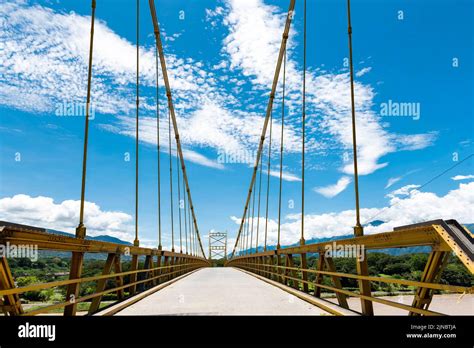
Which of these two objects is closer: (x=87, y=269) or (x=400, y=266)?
(x=87, y=269)

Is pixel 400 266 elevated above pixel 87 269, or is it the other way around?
pixel 87 269

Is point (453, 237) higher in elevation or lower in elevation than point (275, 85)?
lower
